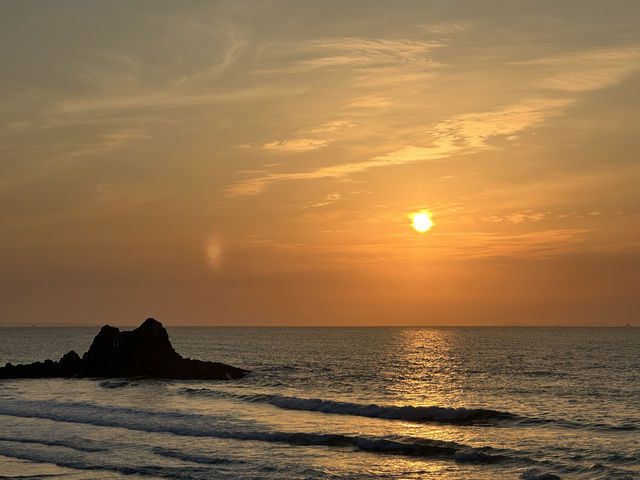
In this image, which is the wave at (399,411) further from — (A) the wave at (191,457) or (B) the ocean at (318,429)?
(A) the wave at (191,457)

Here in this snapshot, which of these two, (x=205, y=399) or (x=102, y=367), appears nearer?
(x=205, y=399)

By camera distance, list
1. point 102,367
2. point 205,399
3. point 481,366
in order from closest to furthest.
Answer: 1. point 205,399
2. point 102,367
3. point 481,366

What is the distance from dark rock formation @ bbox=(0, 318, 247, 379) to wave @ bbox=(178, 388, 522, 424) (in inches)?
952

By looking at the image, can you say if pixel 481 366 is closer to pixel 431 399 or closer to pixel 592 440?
pixel 431 399

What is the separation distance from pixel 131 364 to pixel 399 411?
42.0 metres

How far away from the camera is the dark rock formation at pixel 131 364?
3221 inches

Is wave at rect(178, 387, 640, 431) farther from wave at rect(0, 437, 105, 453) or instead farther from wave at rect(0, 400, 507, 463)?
wave at rect(0, 437, 105, 453)

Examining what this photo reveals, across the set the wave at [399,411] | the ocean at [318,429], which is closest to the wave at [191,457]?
the ocean at [318,429]

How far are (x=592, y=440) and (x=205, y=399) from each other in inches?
1254

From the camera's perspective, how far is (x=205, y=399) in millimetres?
59562

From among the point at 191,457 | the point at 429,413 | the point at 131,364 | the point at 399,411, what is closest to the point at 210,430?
the point at 191,457

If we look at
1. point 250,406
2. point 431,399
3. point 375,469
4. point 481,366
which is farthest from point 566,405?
point 481,366

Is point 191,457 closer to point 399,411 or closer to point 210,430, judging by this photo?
point 210,430

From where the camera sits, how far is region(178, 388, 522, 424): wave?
161 ft
